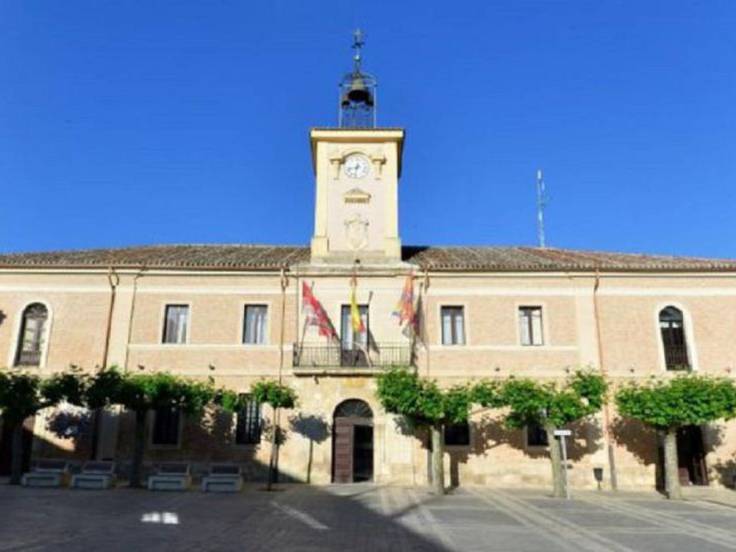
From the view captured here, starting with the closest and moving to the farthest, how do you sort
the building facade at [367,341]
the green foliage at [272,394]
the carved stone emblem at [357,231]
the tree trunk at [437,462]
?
the tree trunk at [437,462]
the green foliage at [272,394]
the building facade at [367,341]
the carved stone emblem at [357,231]

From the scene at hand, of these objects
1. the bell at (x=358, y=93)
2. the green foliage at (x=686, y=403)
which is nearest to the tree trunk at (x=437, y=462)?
the green foliage at (x=686, y=403)

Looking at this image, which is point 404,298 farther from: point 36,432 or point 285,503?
point 36,432

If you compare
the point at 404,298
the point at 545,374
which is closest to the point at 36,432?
the point at 404,298

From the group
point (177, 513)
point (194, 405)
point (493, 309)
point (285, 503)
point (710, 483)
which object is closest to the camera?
point (177, 513)

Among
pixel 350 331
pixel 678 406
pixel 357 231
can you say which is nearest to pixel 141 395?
pixel 350 331

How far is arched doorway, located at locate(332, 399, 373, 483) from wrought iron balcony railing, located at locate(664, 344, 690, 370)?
33.9 feet

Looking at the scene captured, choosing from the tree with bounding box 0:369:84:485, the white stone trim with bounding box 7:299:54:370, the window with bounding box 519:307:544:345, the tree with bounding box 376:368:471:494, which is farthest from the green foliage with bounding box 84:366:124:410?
the window with bounding box 519:307:544:345

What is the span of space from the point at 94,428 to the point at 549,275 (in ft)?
53.7

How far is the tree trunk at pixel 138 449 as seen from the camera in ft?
58.2

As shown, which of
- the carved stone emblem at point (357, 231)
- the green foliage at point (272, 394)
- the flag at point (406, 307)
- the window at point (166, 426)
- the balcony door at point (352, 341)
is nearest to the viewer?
the green foliage at point (272, 394)

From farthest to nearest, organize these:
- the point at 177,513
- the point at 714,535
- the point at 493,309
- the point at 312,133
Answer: the point at 312,133, the point at 493,309, the point at 177,513, the point at 714,535

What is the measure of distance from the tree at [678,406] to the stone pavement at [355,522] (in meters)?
1.45

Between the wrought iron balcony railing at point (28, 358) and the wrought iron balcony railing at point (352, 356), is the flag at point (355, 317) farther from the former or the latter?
the wrought iron balcony railing at point (28, 358)

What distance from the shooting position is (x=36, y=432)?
1972 centimetres
